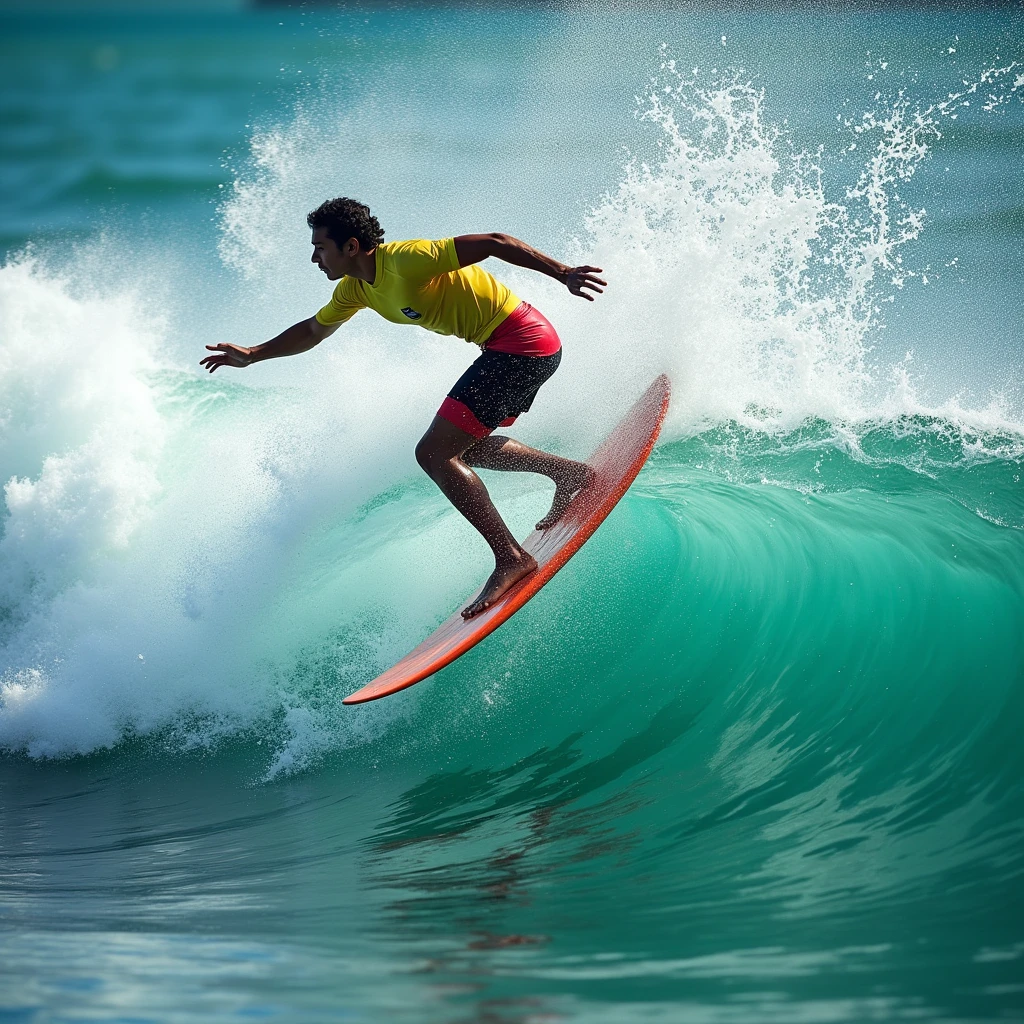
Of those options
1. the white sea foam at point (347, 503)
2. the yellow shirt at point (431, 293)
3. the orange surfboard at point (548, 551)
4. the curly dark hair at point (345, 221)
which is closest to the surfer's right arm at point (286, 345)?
the yellow shirt at point (431, 293)

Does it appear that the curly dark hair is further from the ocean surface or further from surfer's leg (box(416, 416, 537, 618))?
the ocean surface

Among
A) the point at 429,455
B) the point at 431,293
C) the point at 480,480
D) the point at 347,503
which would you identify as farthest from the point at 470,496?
the point at 347,503

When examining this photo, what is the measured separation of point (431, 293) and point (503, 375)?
1.47 feet

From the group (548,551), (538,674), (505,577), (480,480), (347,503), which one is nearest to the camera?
(480,480)

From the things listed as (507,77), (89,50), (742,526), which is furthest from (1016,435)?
(89,50)

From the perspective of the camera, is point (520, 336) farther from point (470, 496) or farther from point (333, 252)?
point (333, 252)

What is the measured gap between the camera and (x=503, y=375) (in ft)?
13.7

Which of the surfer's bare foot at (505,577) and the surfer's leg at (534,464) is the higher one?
→ the surfer's leg at (534,464)

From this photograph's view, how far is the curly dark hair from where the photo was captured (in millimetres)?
3865

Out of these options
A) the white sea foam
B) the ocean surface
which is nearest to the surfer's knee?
the ocean surface

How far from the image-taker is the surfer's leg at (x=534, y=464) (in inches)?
176

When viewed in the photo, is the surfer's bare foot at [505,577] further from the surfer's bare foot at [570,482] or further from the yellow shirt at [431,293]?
the yellow shirt at [431,293]

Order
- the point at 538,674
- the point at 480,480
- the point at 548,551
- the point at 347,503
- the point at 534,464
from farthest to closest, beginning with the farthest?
the point at 347,503
the point at 538,674
the point at 534,464
the point at 548,551
the point at 480,480

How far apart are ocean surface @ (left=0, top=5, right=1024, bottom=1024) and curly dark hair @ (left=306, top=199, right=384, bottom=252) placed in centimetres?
229
